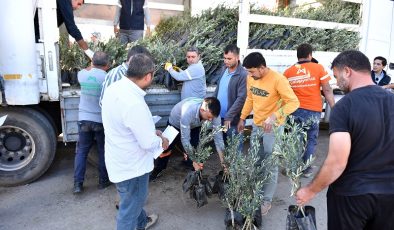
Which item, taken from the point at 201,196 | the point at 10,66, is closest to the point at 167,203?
the point at 201,196

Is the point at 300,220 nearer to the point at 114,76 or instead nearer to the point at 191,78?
the point at 114,76

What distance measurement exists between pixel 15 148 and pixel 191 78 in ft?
6.99

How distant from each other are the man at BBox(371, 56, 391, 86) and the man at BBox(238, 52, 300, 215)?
9.86 ft

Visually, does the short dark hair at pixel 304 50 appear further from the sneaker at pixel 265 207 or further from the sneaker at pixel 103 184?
the sneaker at pixel 103 184

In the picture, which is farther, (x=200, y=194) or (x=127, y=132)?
(x=200, y=194)

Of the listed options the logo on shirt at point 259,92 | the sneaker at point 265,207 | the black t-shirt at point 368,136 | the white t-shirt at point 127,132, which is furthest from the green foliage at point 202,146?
the black t-shirt at point 368,136

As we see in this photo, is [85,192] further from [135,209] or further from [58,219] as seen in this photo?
[135,209]

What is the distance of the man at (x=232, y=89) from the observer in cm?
383

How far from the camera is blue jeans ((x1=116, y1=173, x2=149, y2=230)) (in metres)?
2.49

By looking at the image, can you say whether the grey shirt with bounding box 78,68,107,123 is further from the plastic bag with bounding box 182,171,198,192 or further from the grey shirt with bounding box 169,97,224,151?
the plastic bag with bounding box 182,171,198,192

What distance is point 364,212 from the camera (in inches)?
76.4

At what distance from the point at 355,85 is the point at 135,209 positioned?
1.72 m

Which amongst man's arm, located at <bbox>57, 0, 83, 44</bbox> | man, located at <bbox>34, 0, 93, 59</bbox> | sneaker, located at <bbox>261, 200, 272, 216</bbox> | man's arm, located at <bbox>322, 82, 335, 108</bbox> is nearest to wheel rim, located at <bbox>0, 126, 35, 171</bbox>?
man, located at <bbox>34, 0, 93, 59</bbox>

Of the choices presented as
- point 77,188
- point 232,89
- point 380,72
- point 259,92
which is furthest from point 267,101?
point 380,72
